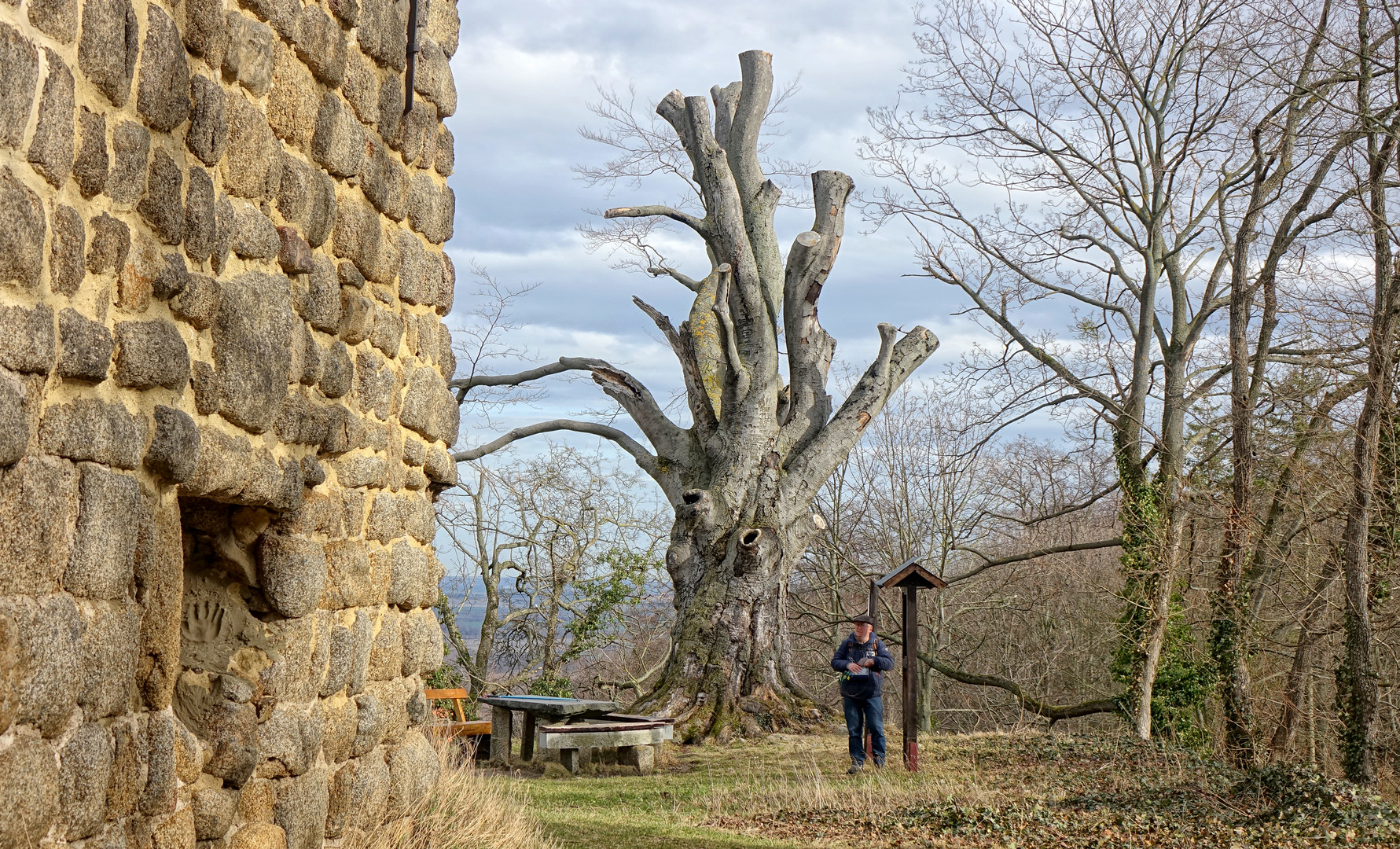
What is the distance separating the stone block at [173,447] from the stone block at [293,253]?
912mm

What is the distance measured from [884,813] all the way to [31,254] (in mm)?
7024

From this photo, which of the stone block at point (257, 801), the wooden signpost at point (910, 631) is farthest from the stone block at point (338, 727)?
the wooden signpost at point (910, 631)

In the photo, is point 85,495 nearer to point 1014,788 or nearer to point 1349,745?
point 1014,788

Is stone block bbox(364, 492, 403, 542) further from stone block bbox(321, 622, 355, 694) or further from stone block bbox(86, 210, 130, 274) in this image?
stone block bbox(86, 210, 130, 274)

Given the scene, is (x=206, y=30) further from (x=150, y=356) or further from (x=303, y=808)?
(x=303, y=808)

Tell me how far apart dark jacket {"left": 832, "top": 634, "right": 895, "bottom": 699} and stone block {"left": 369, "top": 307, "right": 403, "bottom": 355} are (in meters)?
6.48

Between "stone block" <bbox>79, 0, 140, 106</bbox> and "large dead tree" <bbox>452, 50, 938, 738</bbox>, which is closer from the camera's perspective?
"stone block" <bbox>79, 0, 140, 106</bbox>

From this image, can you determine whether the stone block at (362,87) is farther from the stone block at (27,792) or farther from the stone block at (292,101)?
the stone block at (27,792)

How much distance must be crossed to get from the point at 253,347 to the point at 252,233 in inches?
14.9

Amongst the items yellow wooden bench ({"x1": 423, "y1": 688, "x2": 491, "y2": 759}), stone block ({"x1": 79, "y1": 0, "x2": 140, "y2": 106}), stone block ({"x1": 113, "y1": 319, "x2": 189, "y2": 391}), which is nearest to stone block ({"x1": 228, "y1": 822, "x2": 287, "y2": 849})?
stone block ({"x1": 113, "y1": 319, "x2": 189, "y2": 391})

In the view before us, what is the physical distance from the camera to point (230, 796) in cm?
365

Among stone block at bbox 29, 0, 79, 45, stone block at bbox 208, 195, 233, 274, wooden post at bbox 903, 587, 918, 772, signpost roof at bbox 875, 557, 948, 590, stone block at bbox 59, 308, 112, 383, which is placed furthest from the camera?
signpost roof at bbox 875, 557, 948, 590

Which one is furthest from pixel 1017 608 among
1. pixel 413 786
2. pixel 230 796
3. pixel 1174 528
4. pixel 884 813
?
pixel 230 796

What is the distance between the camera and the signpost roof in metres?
10.9
